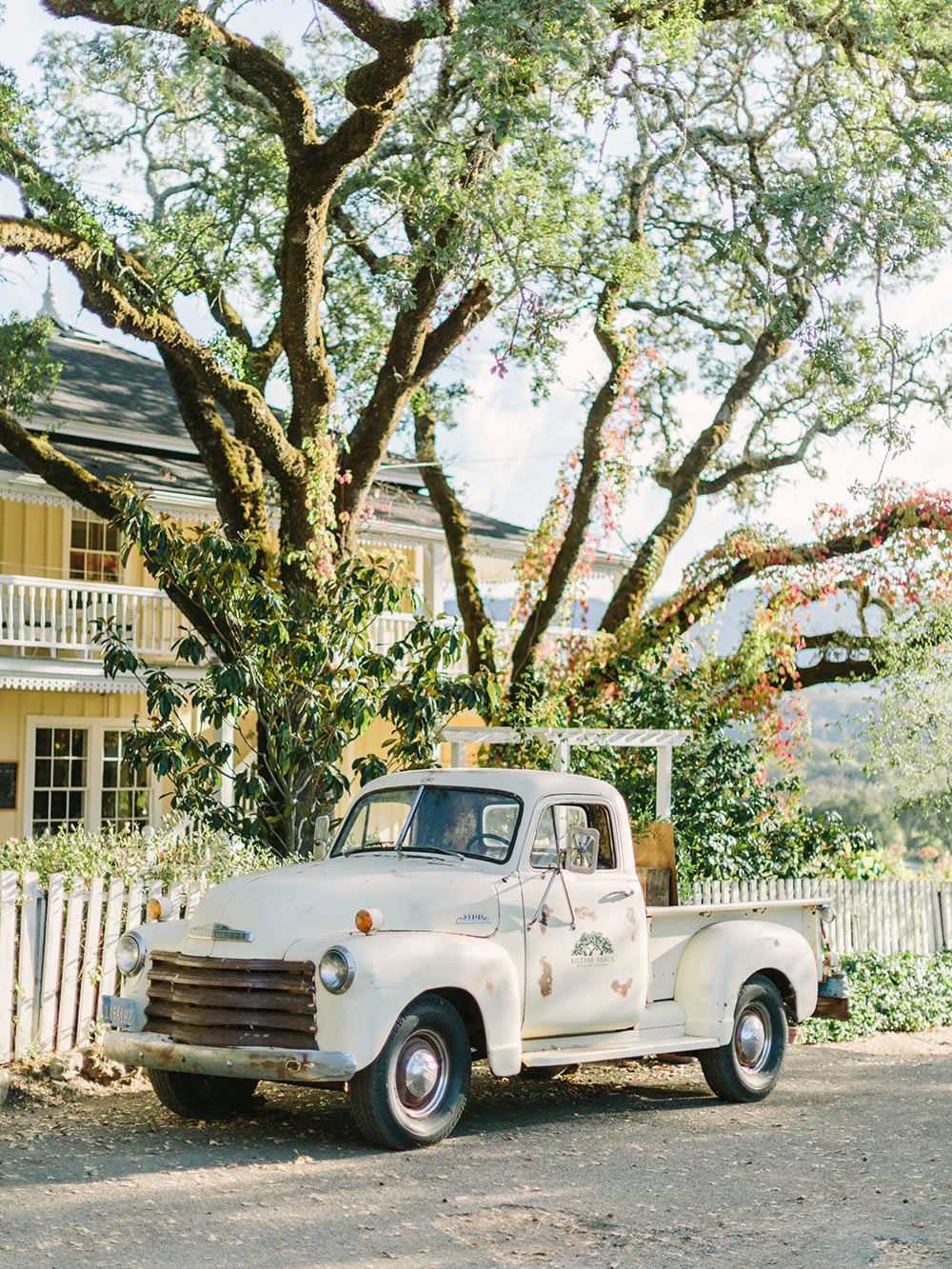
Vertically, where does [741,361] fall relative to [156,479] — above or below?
above

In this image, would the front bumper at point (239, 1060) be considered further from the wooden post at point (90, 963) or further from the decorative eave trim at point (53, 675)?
the decorative eave trim at point (53, 675)

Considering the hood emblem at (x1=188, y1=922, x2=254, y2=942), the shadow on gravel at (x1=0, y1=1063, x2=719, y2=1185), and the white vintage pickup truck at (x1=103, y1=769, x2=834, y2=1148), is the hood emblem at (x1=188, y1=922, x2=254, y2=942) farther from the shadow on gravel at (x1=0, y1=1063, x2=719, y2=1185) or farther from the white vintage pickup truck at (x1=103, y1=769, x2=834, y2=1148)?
the shadow on gravel at (x1=0, y1=1063, x2=719, y2=1185)

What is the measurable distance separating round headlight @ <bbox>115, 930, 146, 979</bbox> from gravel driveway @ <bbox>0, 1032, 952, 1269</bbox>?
86cm

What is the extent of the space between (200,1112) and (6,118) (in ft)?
29.1

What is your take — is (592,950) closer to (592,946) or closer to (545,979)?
(592,946)

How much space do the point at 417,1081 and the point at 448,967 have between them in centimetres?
61

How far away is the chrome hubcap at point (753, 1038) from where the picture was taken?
9.38 meters

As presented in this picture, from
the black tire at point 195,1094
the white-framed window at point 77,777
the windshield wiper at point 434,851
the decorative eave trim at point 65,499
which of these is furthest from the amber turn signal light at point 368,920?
the white-framed window at point 77,777

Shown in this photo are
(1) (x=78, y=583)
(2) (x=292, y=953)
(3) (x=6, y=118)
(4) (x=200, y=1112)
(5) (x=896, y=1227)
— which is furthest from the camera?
(1) (x=78, y=583)

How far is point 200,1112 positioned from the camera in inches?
323

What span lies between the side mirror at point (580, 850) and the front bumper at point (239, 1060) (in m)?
2.01

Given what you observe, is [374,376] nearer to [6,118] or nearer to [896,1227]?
[6,118]

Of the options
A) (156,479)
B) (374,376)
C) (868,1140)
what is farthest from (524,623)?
(868,1140)

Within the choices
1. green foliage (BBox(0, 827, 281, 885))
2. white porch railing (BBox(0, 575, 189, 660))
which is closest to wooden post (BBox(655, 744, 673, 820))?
green foliage (BBox(0, 827, 281, 885))
